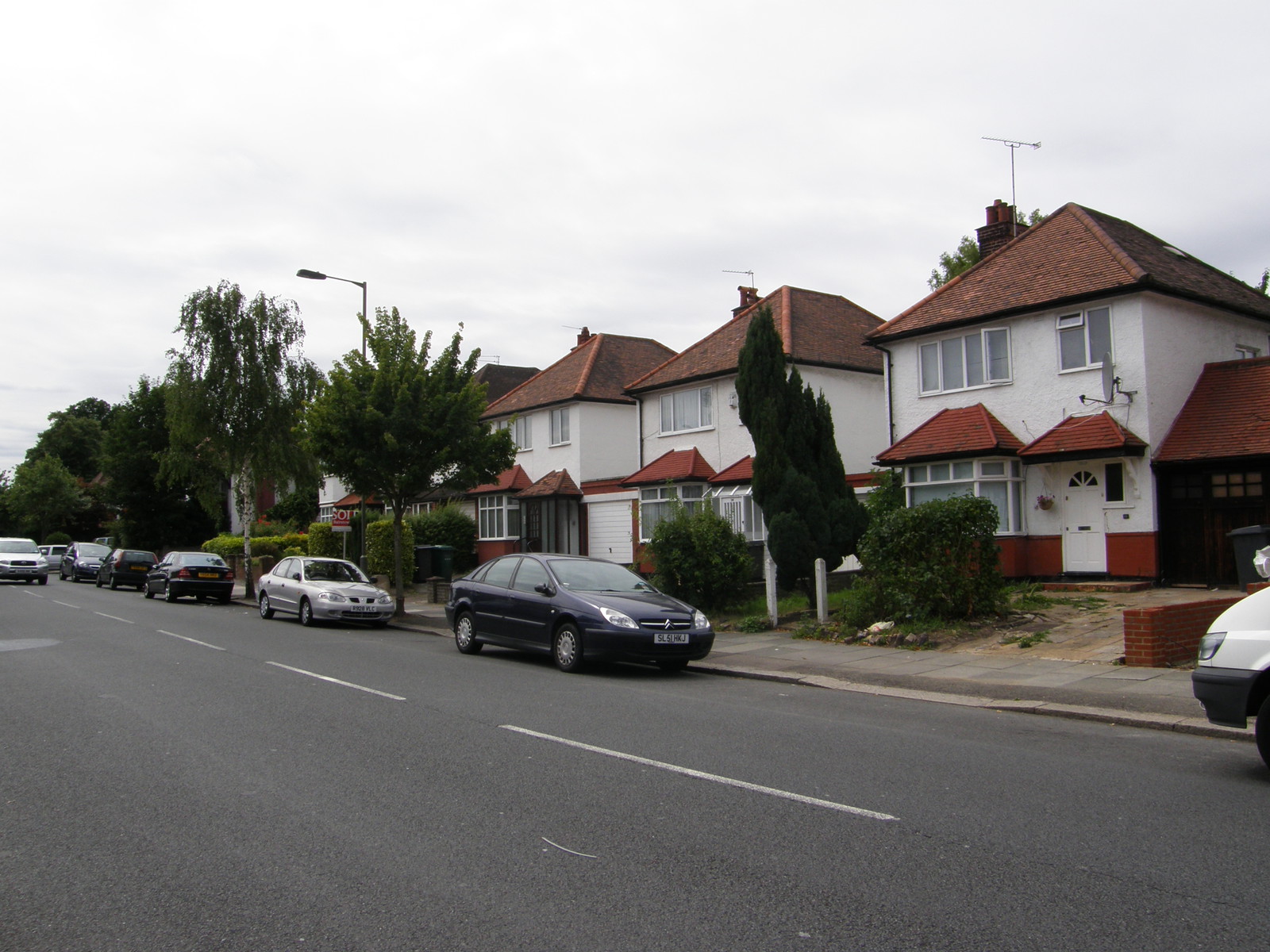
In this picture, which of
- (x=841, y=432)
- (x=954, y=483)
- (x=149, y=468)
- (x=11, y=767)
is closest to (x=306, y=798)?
(x=11, y=767)

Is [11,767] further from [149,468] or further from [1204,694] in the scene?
[149,468]

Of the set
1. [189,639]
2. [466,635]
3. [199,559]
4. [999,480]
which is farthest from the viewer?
[199,559]

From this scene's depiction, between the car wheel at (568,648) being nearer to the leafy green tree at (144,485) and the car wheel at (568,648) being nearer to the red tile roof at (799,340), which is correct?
the red tile roof at (799,340)

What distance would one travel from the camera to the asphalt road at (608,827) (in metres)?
4.22

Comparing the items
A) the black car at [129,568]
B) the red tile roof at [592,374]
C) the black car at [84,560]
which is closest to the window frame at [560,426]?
the red tile roof at [592,374]

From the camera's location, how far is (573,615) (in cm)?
1262

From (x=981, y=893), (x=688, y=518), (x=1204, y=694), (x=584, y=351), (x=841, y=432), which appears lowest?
(x=981, y=893)

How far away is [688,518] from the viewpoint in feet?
59.1

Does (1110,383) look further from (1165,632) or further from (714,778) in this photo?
(714,778)

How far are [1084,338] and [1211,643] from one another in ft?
47.1

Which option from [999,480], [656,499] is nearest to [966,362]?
[999,480]

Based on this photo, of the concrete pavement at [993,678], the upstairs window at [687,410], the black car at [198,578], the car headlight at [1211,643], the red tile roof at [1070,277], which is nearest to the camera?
the car headlight at [1211,643]

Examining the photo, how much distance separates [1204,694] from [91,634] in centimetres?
1684

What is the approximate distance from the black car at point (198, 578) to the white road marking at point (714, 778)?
22.4 metres
